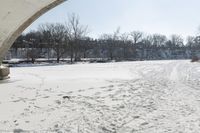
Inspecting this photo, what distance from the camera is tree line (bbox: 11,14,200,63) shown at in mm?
63469

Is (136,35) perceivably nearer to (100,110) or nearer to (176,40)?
(176,40)

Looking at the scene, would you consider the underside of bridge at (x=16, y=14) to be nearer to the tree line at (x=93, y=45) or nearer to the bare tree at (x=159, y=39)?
the tree line at (x=93, y=45)

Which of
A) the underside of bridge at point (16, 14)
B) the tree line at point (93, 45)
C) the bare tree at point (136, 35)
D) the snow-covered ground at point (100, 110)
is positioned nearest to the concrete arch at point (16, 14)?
the underside of bridge at point (16, 14)

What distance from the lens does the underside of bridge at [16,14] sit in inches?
253

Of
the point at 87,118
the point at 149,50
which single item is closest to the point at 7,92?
the point at 87,118

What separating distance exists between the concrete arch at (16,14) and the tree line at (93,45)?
50.0m

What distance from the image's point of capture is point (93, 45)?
276 ft

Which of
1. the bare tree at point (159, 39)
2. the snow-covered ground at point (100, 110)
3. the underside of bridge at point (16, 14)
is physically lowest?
the snow-covered ground at point (100, 110)

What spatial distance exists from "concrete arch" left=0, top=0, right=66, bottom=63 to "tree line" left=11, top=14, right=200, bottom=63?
50.0 m

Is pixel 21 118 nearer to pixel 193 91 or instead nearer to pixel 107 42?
pixel 193 91

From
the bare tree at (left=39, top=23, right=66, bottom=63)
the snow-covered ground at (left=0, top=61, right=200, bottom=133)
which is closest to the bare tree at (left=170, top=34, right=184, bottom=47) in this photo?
the bare tree at (left=39, top=23, right=66, bottom=63)

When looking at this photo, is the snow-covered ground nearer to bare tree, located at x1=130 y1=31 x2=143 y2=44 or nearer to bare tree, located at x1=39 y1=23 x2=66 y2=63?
bare tree, located at x1=39 y1=23 x2=66 y2=63

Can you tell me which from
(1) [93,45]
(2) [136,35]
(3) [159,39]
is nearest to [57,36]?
(1) [93,45]

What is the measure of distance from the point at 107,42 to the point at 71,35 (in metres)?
21.1
